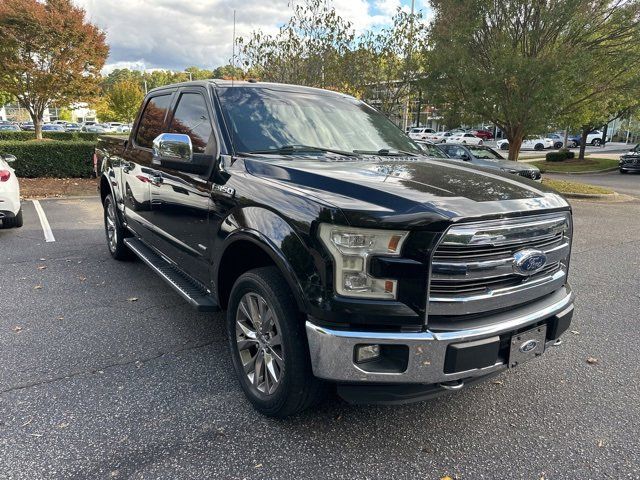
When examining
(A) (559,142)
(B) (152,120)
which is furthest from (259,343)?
(A) (559,142)

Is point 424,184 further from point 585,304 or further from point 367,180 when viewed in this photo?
point 585,304

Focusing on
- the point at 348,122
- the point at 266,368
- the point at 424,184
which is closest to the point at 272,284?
the point at 266,368

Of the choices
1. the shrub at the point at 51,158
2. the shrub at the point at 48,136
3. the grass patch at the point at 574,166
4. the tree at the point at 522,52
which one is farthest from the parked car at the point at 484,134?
the shrub at the point at 51,158

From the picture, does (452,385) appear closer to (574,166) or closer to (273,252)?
(273,252)

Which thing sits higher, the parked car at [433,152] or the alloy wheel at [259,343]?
the parked car at [433,152]

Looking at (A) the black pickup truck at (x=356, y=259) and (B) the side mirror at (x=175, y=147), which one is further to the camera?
(B) the side mirror at (x=175, y=147)

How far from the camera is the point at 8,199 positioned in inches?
258

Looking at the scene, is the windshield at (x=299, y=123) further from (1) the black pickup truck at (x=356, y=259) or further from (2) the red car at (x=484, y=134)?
(2) the red car at (x=484, y=134)

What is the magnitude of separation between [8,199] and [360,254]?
628cm

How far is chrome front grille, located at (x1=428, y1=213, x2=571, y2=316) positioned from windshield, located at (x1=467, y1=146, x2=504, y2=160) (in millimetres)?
12641

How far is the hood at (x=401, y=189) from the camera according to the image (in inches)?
86.4

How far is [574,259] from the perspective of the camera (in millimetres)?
6559

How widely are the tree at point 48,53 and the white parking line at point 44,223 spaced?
8.12 meters

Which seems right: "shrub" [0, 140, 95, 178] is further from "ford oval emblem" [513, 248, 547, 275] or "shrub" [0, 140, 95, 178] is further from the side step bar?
"ford oval emblem" [513, 248, 547, 275]
